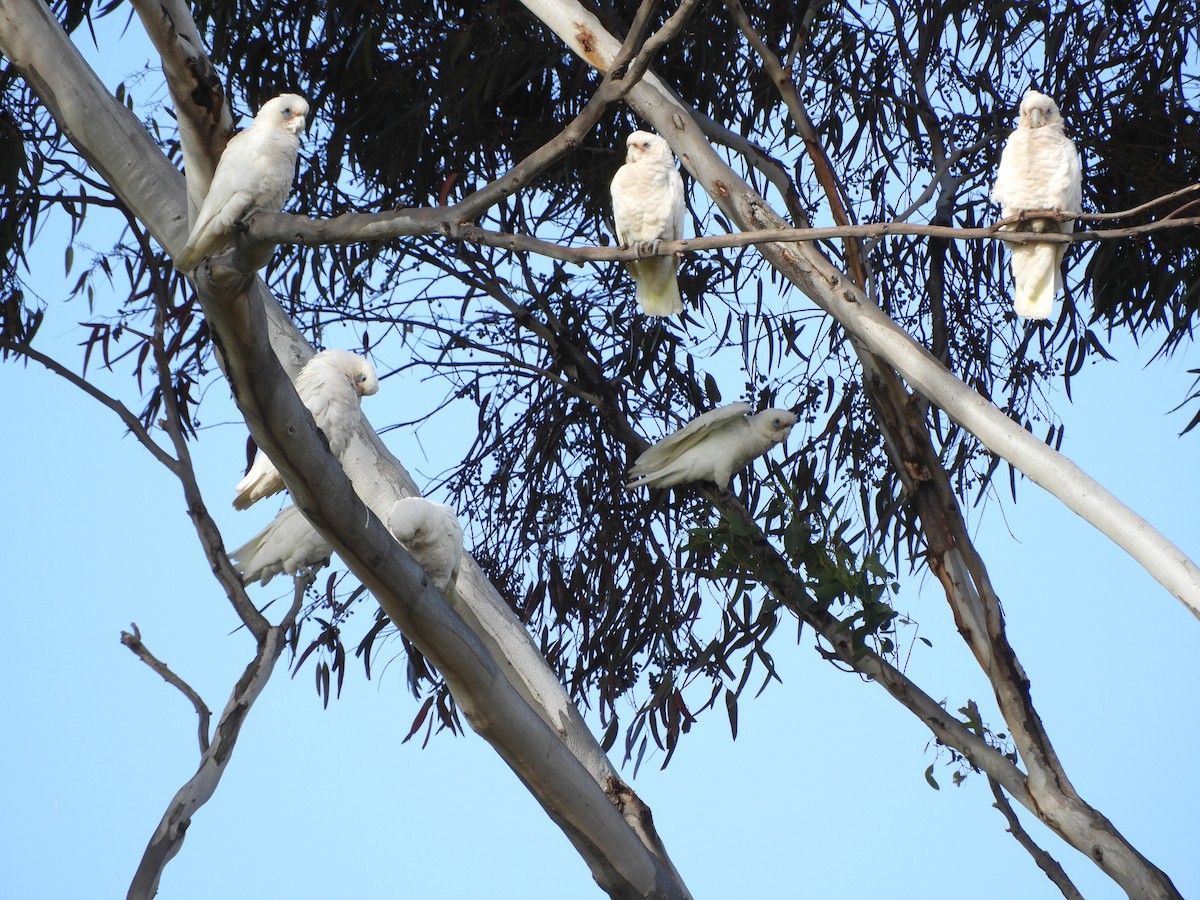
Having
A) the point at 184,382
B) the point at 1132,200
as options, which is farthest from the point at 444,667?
the point at 1132,200

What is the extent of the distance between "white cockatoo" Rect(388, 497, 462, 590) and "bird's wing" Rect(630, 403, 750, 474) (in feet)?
2.19

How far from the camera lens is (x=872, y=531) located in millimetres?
3180

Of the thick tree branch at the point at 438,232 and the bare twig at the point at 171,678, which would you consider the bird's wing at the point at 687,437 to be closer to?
the bare twig at the point at 171,678

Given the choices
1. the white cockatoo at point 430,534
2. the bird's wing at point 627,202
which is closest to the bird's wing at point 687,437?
the bird's wing at point 627,202

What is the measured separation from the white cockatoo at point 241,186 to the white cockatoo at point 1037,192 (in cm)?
119

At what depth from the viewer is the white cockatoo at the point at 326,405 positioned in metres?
2.34

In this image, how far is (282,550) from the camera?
2539mm

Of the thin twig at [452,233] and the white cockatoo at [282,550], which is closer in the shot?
the thin twig at [452,233]

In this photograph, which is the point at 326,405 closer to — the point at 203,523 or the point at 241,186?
the point at 203,523

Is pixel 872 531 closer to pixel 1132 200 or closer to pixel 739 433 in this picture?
pixel 739 433

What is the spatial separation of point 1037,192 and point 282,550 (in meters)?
1.54

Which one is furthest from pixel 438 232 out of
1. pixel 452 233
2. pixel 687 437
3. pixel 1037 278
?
pixel 687 437

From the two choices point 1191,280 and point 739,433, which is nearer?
point 739,433

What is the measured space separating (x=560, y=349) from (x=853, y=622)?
1.07 metres
